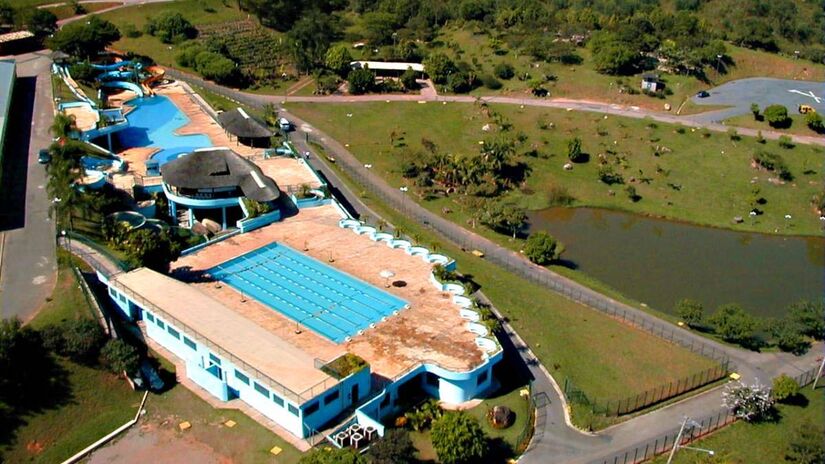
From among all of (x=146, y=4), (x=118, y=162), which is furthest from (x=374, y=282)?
(x=146, y=4)

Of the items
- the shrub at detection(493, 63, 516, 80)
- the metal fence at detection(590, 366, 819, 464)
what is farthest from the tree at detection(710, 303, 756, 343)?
the shrub at detection(493, 63, 516, 80)

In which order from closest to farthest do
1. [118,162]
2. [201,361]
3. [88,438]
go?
[88,438], [201,361], [118,162]

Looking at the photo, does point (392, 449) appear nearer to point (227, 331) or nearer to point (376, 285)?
point (227, 331)

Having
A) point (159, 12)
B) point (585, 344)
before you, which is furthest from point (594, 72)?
point (159, 12)

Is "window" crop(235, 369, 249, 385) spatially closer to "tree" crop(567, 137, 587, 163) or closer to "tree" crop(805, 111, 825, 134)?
"tree" crop(567, 137, 587, 163)

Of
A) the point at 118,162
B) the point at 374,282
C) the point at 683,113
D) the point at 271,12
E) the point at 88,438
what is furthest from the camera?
the point at 271,12

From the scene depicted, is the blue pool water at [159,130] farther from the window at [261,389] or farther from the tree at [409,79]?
the window at [261,389]

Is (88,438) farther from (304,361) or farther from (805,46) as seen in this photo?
(805,46)
